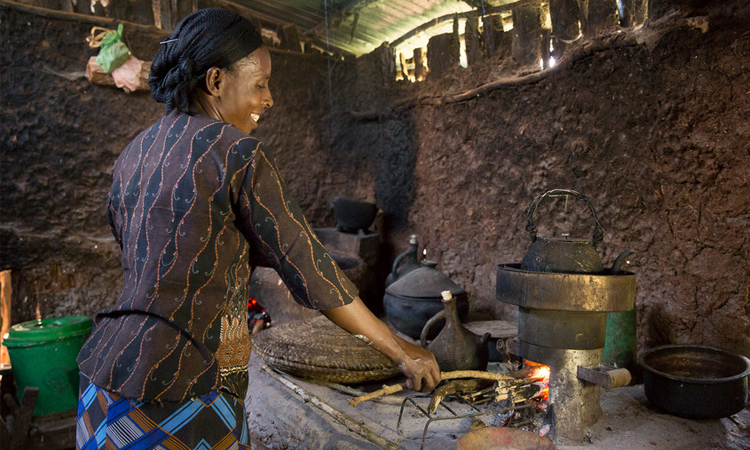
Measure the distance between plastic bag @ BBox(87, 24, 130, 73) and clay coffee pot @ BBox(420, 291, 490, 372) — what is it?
3.49 meters

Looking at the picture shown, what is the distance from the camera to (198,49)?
3.77 feet

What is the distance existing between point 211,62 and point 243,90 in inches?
4.1

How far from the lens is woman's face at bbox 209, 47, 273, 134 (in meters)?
1.21

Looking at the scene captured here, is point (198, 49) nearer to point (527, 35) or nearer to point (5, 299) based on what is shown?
point (527, 35)

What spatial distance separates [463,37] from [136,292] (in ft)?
11.6

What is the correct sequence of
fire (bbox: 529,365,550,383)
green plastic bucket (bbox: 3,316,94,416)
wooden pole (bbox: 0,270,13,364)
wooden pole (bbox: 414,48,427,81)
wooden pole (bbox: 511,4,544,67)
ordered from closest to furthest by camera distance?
1. fire (bbox: 529,365,550,383)
2. green plastic bucket (bbox: 3,316,94,416)
3. wooden pole (bbox: 511,4,544,67)
4. wooden pole (bbox: 0,270,13,364)
5. wooden pole (bbox: 414,48,427,81)

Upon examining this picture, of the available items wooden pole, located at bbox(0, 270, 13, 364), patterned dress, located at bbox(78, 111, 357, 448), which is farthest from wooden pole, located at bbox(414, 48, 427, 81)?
wooden pole, located at bbox(0, 270, 13, 364)

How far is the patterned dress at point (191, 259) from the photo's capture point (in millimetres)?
1010

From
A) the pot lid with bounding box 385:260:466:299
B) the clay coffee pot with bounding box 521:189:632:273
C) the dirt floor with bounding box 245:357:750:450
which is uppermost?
the clay coffee pot with bounding box 521:189:632:273

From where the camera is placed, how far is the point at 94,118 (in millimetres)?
4121

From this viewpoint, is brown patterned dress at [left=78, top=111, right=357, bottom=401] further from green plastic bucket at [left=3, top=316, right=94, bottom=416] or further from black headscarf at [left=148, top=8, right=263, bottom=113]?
green plastic bucket at [left=3, top=316, right=94, bottom=416]

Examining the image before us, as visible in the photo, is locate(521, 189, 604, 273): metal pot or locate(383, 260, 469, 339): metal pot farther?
locate(383, 260, 469, 339): metal pot

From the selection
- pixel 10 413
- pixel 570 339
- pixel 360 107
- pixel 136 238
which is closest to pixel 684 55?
pixel 570 339

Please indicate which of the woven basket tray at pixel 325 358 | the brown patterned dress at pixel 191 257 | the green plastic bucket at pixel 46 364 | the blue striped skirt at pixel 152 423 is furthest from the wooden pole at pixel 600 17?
the green plastic bucket at pixel 46 364
